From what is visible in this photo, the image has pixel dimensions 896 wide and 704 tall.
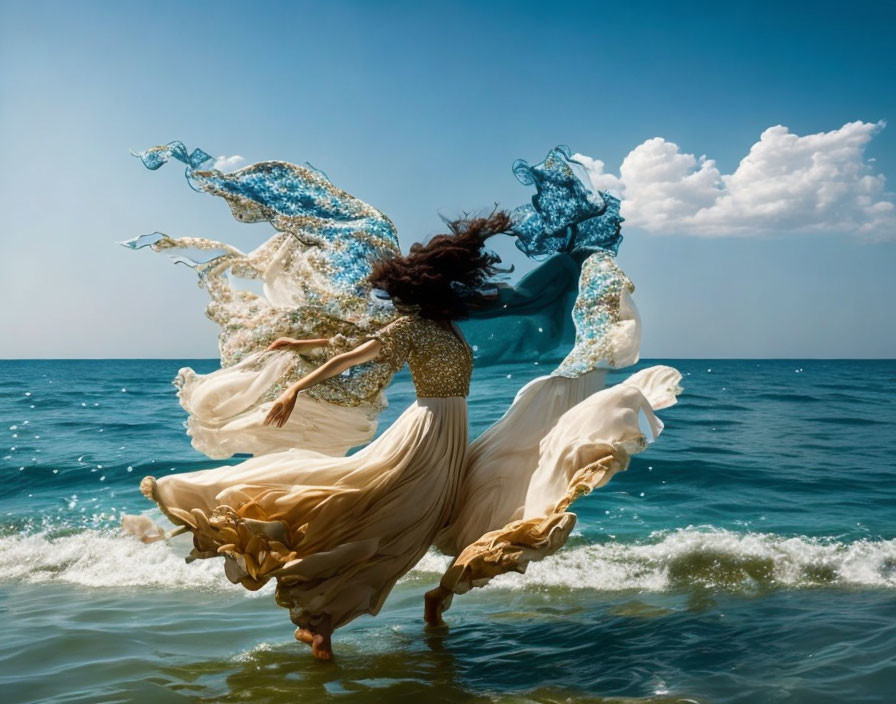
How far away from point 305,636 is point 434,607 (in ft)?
3.10

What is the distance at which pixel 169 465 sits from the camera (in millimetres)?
14031

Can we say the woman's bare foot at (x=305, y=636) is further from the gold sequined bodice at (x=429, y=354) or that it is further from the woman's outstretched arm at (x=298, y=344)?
the woman's outstretched arm at (x=298, y=344)

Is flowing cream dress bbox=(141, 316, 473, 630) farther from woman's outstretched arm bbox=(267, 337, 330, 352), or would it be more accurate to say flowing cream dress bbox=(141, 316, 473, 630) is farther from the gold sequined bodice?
woman's outstretched arm bbox=(267, 337, 330, 352)

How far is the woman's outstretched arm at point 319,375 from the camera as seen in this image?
15.0 ft

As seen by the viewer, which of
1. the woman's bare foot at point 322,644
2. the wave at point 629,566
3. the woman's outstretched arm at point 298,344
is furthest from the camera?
the wave at point 629,566

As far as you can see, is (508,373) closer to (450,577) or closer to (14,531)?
(450,577)

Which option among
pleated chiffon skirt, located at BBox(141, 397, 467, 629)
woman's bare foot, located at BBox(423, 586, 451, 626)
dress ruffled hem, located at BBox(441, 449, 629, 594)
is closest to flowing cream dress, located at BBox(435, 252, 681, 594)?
dress ruffled hem, located at BBox(441, 449, 629, 594)

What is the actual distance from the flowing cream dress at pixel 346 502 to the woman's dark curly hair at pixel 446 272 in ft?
0.45

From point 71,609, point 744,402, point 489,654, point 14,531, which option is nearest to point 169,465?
point 14,531

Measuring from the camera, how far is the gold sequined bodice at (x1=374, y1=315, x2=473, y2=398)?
16.0 ft

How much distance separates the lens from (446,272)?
15.9 ft

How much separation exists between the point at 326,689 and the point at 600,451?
1920 millimetres

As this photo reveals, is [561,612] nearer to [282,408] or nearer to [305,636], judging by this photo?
[305,636]

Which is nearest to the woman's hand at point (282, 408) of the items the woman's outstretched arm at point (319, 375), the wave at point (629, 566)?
the woman's outstretched arm at point (319, 375)
